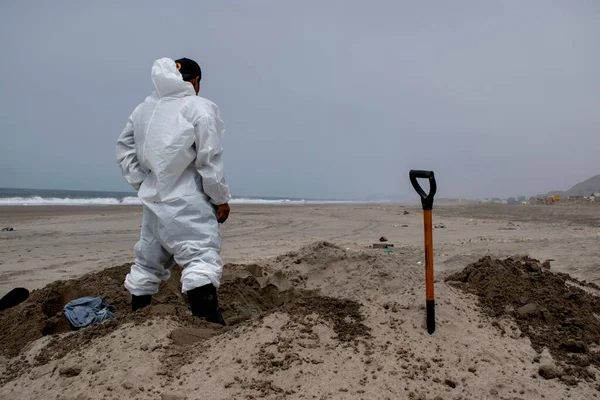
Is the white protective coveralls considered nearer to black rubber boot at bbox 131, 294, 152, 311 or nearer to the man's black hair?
black rubber boot at bbox 131, 294, 152, 311

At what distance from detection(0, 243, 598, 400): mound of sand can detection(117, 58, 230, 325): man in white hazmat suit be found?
1.15 feet

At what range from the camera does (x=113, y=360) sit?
8.54ft

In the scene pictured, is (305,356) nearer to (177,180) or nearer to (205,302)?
(205,302)

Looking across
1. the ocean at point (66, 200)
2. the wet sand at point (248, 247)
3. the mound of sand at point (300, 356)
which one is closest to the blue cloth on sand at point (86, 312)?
the mound of sand at point (300, 356)

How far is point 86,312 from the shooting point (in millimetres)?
3527

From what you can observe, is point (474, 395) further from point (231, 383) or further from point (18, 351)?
point (18, 351)

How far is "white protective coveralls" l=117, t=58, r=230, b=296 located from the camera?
128 inches

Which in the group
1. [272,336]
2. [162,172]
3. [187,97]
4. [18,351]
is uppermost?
[187,97]

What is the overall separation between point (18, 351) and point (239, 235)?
8.48 m

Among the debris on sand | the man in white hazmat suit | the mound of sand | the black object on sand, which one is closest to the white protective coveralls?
the man in white hazmat suit

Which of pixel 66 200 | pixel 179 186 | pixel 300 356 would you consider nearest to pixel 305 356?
pixel 300 356

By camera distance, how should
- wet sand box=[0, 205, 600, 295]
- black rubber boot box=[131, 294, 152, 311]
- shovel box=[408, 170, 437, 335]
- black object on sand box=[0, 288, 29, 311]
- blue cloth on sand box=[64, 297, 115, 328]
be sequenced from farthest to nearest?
wet sand box=[0, 205, 600, 295] → black object on sand box=[0, 288, 29, 311] → black rubber boot box=[131, 294, 152, 311] → blue cloth on sand box=[64, 297, 115, 328] → shovel box=[408, 170, 437, 335]

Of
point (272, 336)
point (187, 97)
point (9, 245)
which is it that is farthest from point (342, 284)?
point (9, 245)

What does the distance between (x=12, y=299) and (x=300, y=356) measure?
3258 millimetres
